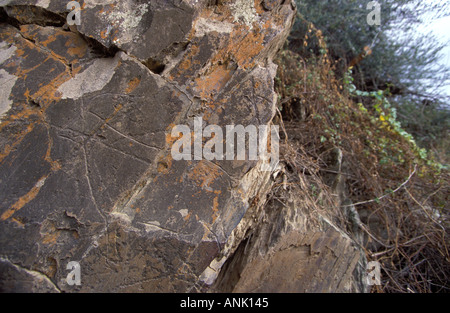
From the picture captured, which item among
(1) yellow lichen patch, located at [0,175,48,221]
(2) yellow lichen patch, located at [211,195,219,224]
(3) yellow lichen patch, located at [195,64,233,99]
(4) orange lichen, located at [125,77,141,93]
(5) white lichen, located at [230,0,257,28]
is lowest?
(1) yellow lichen patch, located at [0,175,48,221]

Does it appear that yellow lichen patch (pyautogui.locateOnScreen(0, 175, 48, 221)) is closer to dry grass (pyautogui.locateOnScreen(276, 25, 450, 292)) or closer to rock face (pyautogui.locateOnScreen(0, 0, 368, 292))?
rock face (pyautogui.locateOnScreen(0, 0, 368, 292))

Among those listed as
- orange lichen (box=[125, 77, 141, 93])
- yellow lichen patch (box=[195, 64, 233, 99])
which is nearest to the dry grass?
yellow lichen patch (box=[195, 64, 233, 99])

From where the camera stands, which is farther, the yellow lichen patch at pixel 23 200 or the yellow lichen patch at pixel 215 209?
the yellow lichen patch at pixel 215 209

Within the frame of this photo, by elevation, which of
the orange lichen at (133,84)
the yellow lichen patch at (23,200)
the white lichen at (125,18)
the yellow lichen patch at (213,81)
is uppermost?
the white lichen at (125,18)

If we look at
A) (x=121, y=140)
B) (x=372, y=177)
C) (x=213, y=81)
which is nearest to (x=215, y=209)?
(x=121, y=140)

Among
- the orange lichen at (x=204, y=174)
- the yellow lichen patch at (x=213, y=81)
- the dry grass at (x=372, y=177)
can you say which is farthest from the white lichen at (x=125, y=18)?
the dry grass at (x=372, y=177)

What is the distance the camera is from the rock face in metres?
1.83

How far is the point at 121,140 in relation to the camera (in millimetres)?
1989

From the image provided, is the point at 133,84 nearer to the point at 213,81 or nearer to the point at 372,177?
the point at 213,81

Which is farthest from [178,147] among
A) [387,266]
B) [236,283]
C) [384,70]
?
[384,70]

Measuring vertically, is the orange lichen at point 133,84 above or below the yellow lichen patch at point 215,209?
above

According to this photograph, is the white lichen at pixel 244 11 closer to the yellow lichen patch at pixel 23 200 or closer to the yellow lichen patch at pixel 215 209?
the yellow lichen patch at pixel 215 209

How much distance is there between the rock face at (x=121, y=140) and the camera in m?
1.83

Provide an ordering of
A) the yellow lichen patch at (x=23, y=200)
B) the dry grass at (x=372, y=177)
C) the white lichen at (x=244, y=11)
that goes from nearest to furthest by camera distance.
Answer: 1. the yellow lichen patch at (x=23, y=200)
2. the white lichen at (x=244, y=11)
3. the dry grass at (x=372, y=177)
